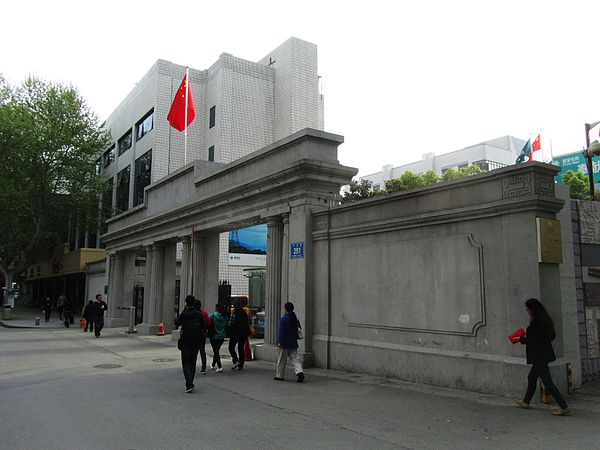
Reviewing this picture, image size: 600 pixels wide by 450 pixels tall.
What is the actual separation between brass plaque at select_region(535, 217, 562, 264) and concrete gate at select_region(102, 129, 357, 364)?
5.62m

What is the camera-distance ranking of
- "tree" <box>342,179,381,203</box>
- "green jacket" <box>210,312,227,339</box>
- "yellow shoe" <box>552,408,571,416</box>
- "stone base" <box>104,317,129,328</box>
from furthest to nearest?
"tree" <box>342,179,381,203</box> → "stone base" <box>104,317,129,328</box> → "green jacket" <box>210,312,227,339</box> → "yellow shoe" <box>552,408,571,416</box>

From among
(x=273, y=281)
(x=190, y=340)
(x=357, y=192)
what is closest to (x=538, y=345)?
(x=190, y=340)

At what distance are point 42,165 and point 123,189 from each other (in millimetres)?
6196

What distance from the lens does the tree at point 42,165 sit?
3378 centimetres

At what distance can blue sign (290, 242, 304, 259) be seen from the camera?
12.3 metres

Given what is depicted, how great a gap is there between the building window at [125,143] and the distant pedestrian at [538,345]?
37.1 m

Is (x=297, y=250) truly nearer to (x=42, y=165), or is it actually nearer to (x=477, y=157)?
(x=42, y=165)

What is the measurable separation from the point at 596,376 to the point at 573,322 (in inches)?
53.8

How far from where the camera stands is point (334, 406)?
7.55m

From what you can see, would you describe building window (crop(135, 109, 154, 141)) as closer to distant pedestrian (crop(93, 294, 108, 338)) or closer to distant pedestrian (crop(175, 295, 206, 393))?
distant pedestrian (crop(93, 294, 108, 338))

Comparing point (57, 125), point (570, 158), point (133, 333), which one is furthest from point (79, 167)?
point (570, 158)

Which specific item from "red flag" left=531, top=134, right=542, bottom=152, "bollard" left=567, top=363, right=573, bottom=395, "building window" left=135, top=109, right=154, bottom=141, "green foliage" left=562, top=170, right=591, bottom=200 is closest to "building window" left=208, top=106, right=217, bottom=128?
"building window" left=135, top=109, right=154, bottom=141

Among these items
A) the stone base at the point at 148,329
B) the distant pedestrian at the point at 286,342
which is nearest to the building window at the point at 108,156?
the stone base at the point at 148,329

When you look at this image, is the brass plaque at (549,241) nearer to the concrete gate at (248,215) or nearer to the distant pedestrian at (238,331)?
the concrete gate at (248,215)
